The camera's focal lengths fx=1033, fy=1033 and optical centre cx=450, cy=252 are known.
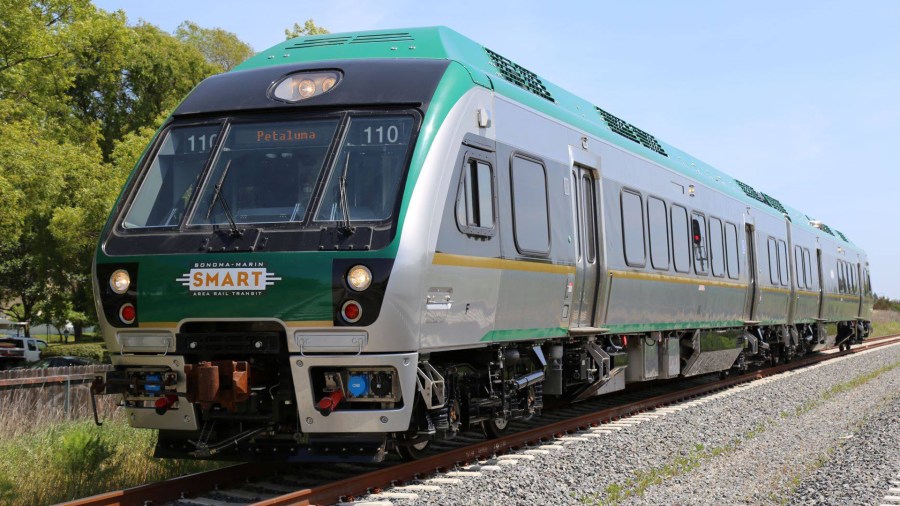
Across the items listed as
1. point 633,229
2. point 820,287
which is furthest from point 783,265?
point 633,229

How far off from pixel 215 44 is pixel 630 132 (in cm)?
3714

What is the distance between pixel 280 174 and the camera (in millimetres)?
8109

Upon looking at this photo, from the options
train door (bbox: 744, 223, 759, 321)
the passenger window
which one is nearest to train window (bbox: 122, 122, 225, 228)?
the passenger window

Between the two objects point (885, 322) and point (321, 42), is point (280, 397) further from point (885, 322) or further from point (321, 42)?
point (885, 322)

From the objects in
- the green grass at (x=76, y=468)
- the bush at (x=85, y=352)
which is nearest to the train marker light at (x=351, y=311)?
the green grass at (x=76, y=468)

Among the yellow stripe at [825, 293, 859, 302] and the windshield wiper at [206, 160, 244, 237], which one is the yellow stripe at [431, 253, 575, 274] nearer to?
the windshield wiper at [206, 160, 244, 237]

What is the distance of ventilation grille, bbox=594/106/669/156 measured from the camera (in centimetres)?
1347

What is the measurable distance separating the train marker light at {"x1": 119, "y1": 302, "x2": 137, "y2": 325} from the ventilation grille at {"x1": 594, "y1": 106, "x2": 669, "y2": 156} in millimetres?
7141

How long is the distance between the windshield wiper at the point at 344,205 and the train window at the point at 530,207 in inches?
76.7

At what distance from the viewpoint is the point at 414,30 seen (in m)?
9.82

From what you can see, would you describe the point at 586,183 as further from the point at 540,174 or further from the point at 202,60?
the point at 202,60

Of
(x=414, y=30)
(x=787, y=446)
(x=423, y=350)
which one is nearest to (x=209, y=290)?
(x=423, y=350)

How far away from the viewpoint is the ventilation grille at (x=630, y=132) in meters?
13.5

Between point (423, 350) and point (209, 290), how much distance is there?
166 cm
